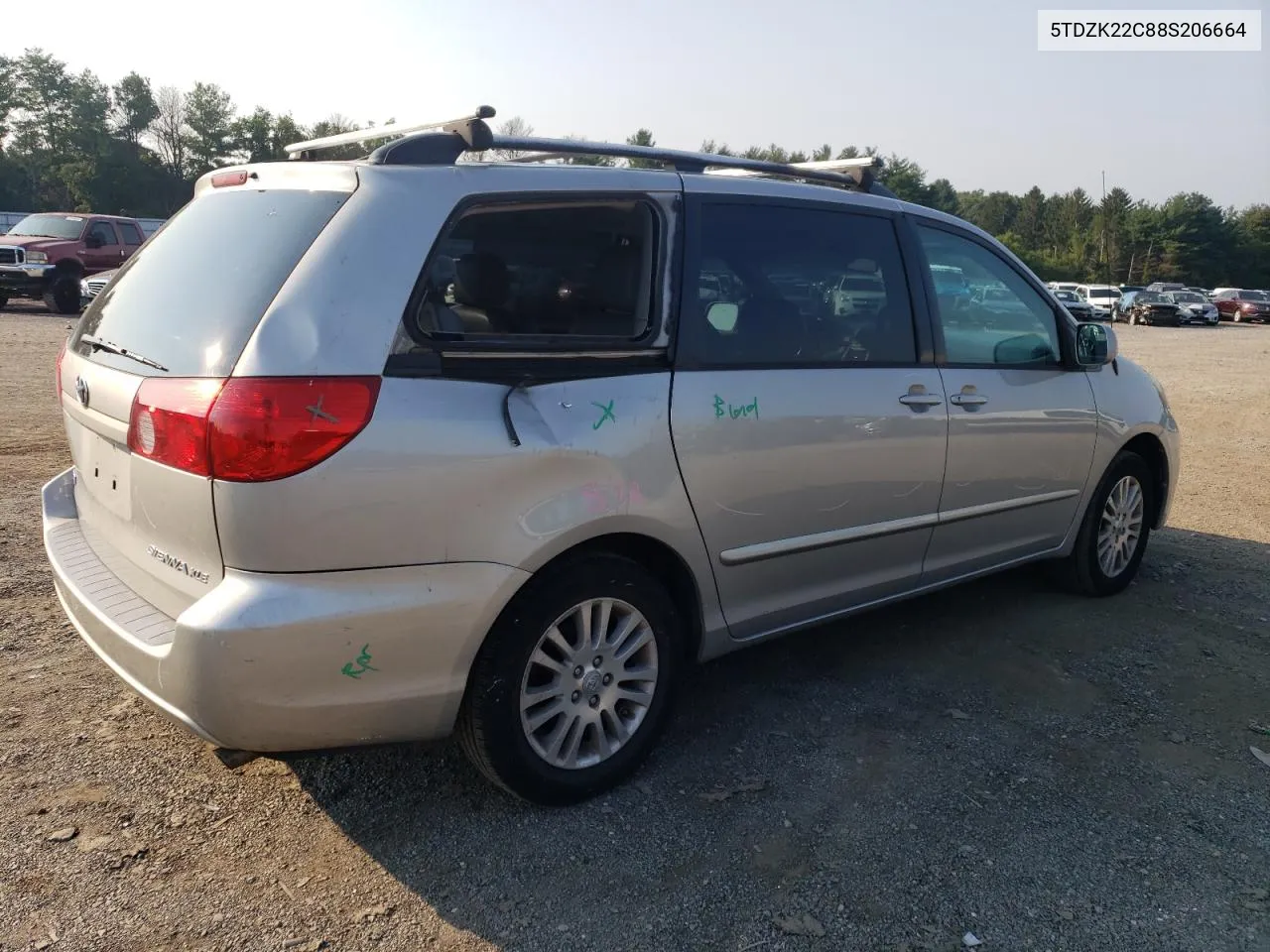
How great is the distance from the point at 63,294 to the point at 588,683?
21.2 meters

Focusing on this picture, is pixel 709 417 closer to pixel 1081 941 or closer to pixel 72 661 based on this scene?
pixel 1081 941

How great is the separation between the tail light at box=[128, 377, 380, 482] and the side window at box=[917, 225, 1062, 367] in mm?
2484

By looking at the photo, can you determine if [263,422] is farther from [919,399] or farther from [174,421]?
[919,399]

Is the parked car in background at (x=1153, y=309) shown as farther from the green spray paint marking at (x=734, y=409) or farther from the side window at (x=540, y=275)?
the side window at (x=540, y=275)

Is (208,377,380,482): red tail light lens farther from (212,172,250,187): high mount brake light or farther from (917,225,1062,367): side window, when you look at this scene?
(917,225,1062,367): side window

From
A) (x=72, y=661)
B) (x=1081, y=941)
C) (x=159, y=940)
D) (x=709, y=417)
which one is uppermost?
(x=709, y=417)

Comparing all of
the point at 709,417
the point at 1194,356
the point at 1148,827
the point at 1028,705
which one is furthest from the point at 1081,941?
the point at 1194,356

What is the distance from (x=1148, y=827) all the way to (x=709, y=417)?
5.82 feet

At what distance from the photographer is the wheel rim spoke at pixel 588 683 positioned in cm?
290

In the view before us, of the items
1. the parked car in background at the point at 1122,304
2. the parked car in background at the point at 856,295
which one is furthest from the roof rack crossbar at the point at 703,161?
the parked car in background at the point at 1122,304

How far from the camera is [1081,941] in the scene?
2502mm

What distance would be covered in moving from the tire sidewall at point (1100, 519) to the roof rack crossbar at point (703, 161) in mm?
1935

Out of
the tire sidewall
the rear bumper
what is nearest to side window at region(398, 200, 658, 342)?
the rear bumper

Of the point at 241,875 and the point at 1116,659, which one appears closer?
the point at 241,875
